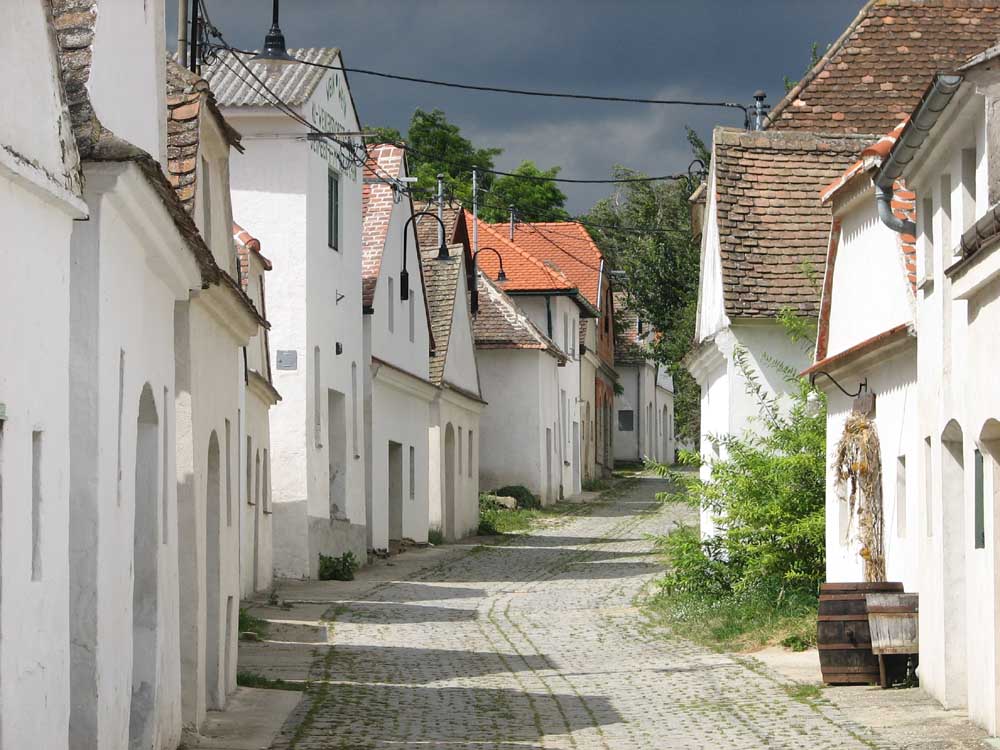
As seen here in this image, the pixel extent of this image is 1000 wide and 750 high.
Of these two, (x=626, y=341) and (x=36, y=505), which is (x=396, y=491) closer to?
(x=36, y=505)

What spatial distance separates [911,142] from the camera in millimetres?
11984

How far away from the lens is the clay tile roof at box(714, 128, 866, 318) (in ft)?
70.3

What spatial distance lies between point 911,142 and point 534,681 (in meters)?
6.30

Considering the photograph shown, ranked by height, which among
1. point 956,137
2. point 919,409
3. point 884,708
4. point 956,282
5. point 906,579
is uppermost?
point 956,137

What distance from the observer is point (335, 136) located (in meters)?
27.2

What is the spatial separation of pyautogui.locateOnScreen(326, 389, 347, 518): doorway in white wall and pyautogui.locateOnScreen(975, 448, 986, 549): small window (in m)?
17.5

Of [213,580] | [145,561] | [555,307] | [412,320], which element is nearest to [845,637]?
[213,580]

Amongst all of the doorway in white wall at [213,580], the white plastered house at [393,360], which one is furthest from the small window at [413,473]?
the doorway in white wall at [213,580]

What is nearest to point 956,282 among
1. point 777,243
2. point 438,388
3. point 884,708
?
point 884,708

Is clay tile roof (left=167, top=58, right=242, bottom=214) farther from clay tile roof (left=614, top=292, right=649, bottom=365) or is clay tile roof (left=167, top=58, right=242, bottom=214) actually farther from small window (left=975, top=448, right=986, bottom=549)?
clay tile roof (left=614, top=292, right=649, bottom=365)

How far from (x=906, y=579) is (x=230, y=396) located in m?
6.38

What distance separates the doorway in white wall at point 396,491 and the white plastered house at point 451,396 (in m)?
2.45

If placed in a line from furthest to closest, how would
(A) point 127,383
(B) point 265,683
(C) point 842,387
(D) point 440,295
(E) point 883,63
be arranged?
(D) point 440,295 → (E) point 883,63 → (C) point 842,387 → (B) point 265,683 → (A) point 127,383

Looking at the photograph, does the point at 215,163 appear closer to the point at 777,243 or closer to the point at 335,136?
the point at 777,243
